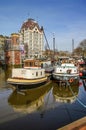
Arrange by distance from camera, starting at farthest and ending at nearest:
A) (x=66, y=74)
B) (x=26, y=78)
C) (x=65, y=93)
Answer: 1. (x=66, y=74)
2. (x=26, y=78)
3. (x=65, y=93)

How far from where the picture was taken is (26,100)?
28.7m

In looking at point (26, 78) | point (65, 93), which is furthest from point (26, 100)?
point (65, 93)

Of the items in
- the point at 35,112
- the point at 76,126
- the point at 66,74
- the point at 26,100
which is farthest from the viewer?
the point at 66,74

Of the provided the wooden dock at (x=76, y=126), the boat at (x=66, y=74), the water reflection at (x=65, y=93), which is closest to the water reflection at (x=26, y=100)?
the water reflection at (x=65, y=93)

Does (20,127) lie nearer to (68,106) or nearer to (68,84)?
(68,106)

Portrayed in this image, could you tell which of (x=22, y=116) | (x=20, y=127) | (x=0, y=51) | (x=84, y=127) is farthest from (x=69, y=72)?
(x=0, y=51)

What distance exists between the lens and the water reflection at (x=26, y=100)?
24672 millimetres

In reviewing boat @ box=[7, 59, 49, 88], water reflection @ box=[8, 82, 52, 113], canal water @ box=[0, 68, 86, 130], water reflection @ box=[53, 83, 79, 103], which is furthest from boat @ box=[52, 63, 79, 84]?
canal water @ box=[0, 68, 86, 130]

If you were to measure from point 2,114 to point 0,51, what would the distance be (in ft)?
335

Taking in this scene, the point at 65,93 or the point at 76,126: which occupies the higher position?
the point at 76,126

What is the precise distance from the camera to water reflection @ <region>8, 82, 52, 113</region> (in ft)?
80.9

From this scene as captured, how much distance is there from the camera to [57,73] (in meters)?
43.6

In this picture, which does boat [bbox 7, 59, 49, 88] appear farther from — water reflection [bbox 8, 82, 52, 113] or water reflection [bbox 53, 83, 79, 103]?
water reflection [bbox 53, 83, 79, 103]

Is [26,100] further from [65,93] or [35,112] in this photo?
[65,93]
